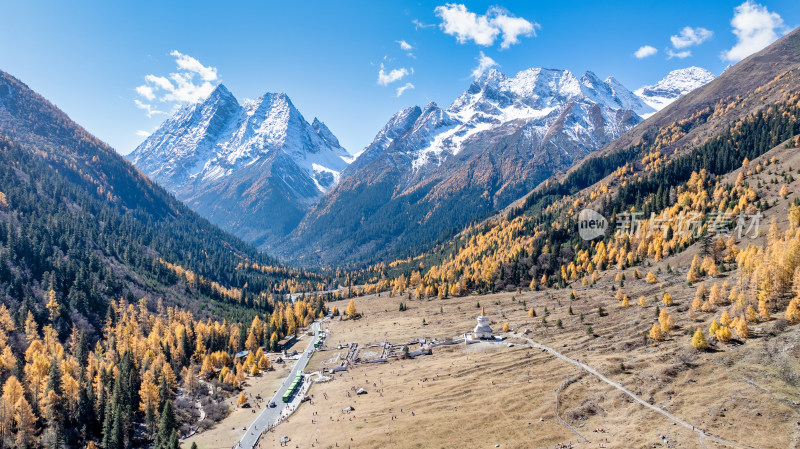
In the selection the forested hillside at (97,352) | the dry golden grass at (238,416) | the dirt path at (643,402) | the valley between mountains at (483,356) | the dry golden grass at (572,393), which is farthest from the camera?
the forested hillside at (97,352)

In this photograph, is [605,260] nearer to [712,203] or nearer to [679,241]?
[679,241]

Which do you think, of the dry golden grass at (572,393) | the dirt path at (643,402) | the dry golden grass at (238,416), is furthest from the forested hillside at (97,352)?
the dirt path at (643,402)

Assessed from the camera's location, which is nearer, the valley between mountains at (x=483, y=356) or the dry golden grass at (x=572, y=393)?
the dry golden grass at (x=572, y=393)

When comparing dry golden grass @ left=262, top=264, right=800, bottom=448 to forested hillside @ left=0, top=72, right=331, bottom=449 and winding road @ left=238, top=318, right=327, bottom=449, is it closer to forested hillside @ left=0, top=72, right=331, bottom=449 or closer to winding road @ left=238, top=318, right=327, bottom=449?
winding road @ left=238, top=318, right=327, bottom=449

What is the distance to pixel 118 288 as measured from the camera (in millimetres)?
186500

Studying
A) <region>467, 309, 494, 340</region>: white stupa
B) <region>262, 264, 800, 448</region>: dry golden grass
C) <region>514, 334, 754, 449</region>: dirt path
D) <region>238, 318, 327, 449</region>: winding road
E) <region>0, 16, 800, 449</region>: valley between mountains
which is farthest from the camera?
<region>467, 309, 494, 340</region>: white stupa

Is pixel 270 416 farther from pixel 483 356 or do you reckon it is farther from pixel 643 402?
pixel 643 402

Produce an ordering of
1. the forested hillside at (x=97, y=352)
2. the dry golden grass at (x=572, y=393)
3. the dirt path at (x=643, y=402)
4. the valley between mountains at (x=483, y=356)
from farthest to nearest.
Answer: the forested hillside at (x=97, y=352), the valley between mountains at (x=483, y=356), the dry golden grass at (x=572, y=393), the dirt path at (x=643, y=402)

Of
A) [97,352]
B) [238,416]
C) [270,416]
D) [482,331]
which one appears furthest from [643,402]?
[97,352]

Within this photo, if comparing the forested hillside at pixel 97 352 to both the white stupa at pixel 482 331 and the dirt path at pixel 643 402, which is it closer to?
the white stupa at pixel 482 331

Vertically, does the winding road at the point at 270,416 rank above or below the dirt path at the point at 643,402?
below

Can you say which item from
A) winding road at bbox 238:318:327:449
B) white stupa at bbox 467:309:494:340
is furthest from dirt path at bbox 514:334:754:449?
winding road at bbox 238:318:327:449

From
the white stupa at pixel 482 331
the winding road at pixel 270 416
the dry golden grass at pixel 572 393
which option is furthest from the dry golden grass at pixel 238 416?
the white stupa at pixel 482 331

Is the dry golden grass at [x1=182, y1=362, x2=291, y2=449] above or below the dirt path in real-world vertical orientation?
below
